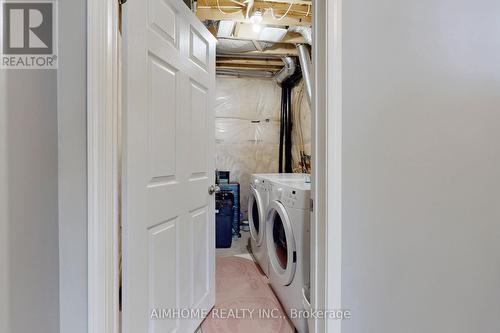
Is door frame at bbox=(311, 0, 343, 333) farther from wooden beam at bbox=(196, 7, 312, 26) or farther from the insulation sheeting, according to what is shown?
the insulation sheeting

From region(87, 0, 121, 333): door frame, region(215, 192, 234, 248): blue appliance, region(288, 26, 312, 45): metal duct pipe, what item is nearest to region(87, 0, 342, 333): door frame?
region(87, 0, 121, 333): door frame

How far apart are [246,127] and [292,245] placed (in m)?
2.50

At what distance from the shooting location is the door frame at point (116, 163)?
2.70 feet

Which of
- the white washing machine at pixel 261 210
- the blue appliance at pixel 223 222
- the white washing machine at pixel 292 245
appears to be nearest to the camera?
the white washing machine at pixel 292 245

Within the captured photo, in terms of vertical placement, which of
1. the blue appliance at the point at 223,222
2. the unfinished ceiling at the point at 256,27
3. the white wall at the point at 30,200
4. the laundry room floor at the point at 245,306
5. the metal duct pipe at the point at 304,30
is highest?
the unfinished ceiling at the point at 256,27

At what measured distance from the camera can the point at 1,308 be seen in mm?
674

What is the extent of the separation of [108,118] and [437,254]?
4.30ft

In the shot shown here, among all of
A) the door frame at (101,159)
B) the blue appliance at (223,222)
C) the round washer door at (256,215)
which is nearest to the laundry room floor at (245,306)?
the round washer door at (256,215)

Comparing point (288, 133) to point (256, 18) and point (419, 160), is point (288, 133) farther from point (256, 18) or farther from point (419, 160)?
point (419, 160)

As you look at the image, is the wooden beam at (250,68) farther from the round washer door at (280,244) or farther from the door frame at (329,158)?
the door frame at (329,158)

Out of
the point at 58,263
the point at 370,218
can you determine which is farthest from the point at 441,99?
the point at 58,263

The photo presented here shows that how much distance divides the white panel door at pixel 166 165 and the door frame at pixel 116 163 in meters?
0.08

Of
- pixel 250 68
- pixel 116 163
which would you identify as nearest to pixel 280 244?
pixel 116 163

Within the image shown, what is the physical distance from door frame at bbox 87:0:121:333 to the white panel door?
85mm
